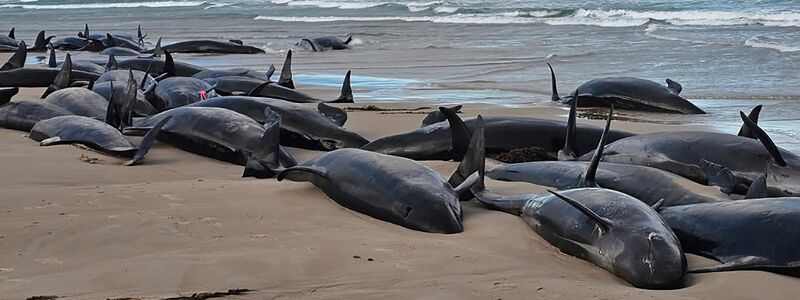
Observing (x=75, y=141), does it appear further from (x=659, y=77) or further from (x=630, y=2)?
(x=630, y=2)

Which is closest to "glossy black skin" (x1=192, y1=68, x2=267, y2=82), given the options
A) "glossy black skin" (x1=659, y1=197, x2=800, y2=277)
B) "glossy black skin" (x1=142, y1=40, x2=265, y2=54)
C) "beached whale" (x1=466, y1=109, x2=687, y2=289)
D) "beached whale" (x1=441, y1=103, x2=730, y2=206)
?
"beached whale" (x1=441, y1=103, x2=730, y2=206)

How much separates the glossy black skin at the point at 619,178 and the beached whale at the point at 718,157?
26cm

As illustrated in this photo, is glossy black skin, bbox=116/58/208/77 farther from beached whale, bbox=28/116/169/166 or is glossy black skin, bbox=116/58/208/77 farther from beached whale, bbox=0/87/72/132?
beached whale, bbox=28/116/169/166

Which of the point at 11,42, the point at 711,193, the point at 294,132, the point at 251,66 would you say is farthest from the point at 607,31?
the point at 711,193

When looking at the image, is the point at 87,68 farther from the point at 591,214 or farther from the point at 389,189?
the point at 591,214

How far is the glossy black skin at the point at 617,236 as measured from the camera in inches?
152

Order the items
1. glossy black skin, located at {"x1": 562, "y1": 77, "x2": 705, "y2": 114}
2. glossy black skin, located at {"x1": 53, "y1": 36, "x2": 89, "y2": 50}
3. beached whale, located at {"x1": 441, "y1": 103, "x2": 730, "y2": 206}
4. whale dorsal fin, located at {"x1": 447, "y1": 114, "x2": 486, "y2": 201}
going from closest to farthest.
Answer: beached whale, located at {"x1": 441, "y1": 103, "x2": 730, "y2": 206} → whale dorsal fin, located at {"x1": 447, "y1": 114, "x2": 486, "y2": 201} → glossy black skin, located at {"x1": 562, "y1": 77, "x2": 705, "y2": 114} → glossy black skin, located at {"x1": 53, "y1": 36, "x2": 89, "y2": 50}

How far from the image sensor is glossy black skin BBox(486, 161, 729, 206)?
5141 millimetres

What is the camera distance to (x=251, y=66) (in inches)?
654

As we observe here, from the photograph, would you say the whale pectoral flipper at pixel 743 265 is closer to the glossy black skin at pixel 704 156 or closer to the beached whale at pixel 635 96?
the glossy black skin at pixel 704 156

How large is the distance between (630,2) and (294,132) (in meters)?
27.2

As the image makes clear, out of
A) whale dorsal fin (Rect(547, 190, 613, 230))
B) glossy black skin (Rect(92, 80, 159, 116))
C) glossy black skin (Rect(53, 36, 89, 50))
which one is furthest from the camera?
glossy black skin (Rect(53, 36, 89, 50))

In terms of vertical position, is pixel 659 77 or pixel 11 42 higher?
pixel 659 77

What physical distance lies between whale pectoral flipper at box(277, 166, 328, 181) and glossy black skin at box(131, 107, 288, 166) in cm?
113
